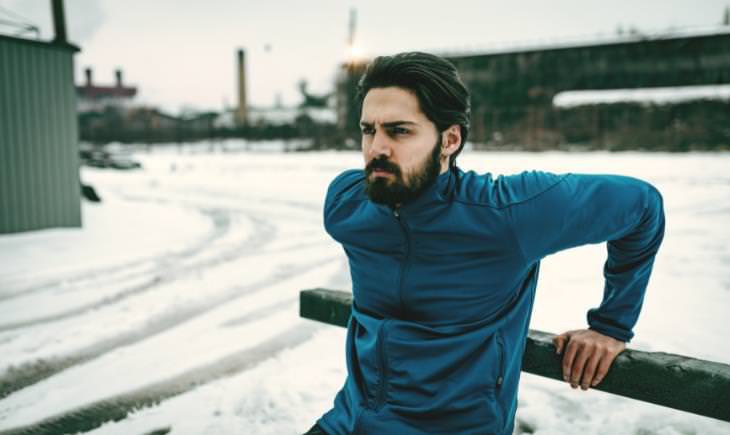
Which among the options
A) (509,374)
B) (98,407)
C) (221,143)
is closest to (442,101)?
(509,374)

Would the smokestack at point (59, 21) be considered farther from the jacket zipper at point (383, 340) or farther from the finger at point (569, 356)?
the finger at point (569, 356)

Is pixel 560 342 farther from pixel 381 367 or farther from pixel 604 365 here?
pixel 381 367

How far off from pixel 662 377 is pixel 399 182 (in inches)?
42.5

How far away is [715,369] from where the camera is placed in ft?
5.47

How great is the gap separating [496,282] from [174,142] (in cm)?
4604

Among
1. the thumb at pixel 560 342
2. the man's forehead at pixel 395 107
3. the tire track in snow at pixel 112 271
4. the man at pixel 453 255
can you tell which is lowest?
the tire track in snow at pixel 112 271

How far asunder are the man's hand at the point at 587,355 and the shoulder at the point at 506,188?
58cm

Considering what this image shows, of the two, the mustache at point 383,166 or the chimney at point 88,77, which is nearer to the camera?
the mustache at point 383,166

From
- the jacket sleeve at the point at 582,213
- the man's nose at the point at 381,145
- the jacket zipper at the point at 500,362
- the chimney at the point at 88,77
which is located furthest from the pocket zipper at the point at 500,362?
the chimney at the point at 88,77

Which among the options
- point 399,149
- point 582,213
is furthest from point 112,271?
point 582,213

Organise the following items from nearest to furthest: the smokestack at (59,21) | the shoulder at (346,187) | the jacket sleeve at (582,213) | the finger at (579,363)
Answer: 1. the jacket sleeve at (582,213)
2. the finger at (579,363)
3. the shoulder at (346,187)
4. the smokestack at (59,21)

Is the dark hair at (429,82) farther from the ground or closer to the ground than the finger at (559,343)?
farther from the ground

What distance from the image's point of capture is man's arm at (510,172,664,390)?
1.62 meters

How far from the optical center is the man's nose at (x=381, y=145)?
1752 millimetres
